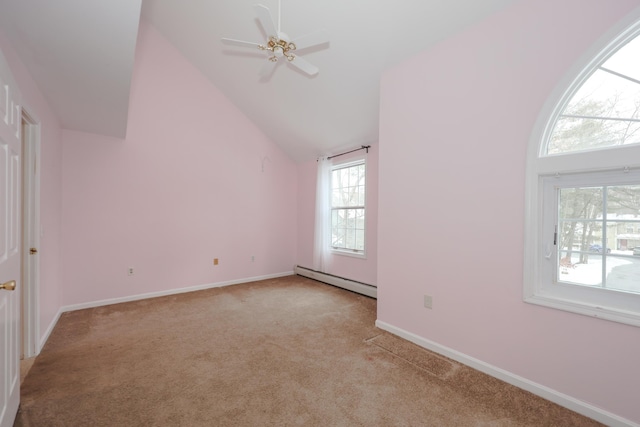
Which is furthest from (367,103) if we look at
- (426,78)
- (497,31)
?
(497,31)

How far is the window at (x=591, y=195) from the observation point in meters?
1.69

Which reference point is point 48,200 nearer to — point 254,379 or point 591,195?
point 254,379

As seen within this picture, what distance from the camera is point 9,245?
151 centimetres

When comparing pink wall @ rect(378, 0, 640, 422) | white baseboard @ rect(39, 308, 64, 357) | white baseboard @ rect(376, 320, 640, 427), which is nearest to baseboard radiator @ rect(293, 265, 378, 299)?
pink wall @ rect(378, 0, 640, 422)

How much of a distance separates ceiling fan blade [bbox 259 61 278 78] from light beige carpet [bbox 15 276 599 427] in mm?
3110

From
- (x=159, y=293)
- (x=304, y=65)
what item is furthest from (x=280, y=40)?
(x=159, y=293)

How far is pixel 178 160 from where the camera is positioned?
428 cm

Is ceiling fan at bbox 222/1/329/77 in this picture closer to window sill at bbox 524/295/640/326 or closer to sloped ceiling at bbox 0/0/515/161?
sloped ceiling at bbox 0/0/515/161

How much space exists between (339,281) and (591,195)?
3.34 meters

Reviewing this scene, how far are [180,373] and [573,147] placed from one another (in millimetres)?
3211

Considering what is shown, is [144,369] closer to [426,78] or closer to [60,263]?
[60,263]

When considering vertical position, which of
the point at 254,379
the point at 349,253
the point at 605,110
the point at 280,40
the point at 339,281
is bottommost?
the point at 254,379

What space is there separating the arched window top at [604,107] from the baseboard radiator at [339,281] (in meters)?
2.73

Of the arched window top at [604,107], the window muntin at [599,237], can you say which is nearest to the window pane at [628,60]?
the arched window top at [604,107]
